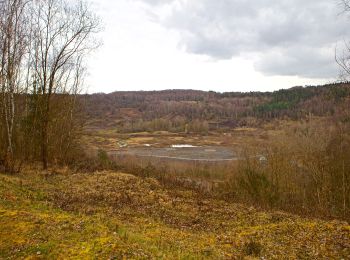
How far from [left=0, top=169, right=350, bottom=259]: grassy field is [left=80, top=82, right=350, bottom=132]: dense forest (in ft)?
305

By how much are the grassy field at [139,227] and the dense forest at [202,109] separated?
93.0 metres

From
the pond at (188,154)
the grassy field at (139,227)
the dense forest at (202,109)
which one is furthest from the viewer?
the dense forest at (202,109)

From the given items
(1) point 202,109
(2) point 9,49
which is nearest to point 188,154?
(2) point 9,49

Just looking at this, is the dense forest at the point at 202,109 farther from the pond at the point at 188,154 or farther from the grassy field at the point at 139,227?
the grassy field at the point at 139,227

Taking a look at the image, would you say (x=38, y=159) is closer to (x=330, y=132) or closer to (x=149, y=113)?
(x=330, y=132)

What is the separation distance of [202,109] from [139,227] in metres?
Answer: 151

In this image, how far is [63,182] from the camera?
1673 cm

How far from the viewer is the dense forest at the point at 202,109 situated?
126312 mm

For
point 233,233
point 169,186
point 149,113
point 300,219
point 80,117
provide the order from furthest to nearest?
point 149,113
point 80,117
point 169,186
point 300,219
point 233,233

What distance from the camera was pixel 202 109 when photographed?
16088cm

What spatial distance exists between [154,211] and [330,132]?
44.3ft

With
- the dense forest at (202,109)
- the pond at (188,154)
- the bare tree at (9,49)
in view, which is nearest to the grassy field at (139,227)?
the bare tree at (9,49)

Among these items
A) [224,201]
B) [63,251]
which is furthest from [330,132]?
[63,251]

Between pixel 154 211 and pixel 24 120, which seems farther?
pixel 24 120
